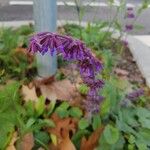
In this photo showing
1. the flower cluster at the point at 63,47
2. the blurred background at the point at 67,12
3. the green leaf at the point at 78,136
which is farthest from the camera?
the blurred background at the point at 67,12

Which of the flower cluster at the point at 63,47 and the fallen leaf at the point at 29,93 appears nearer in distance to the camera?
the flower cluster at the point at 63,47

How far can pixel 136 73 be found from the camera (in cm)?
439

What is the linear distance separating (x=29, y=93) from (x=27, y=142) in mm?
585

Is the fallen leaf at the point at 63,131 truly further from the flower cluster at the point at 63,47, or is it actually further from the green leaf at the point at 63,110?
the flower cluster at the point at 63,47

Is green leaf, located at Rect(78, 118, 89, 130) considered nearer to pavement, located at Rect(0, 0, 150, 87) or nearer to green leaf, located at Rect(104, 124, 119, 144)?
green leaf, located at Rect(104, 124, 119, 144)

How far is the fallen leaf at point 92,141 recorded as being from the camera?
273 centimetres

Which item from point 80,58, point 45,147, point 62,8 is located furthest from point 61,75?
point 62,8

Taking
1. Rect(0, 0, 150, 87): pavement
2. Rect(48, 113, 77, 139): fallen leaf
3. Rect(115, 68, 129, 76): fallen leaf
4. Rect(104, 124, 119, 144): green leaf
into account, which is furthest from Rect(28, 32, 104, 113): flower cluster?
Rect(0, 0, 150, 87): pavement

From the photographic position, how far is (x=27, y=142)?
2.67 m

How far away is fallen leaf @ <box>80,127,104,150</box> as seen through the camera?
8.95ft

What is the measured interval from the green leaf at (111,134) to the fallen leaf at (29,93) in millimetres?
680

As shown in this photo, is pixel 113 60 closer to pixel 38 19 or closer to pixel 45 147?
pixel 38 19

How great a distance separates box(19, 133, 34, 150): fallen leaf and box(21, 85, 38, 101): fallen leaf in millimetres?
470

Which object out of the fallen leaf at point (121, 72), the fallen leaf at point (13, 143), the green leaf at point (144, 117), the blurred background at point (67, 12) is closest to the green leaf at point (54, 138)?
the fallen leaf at point (13, 143)
